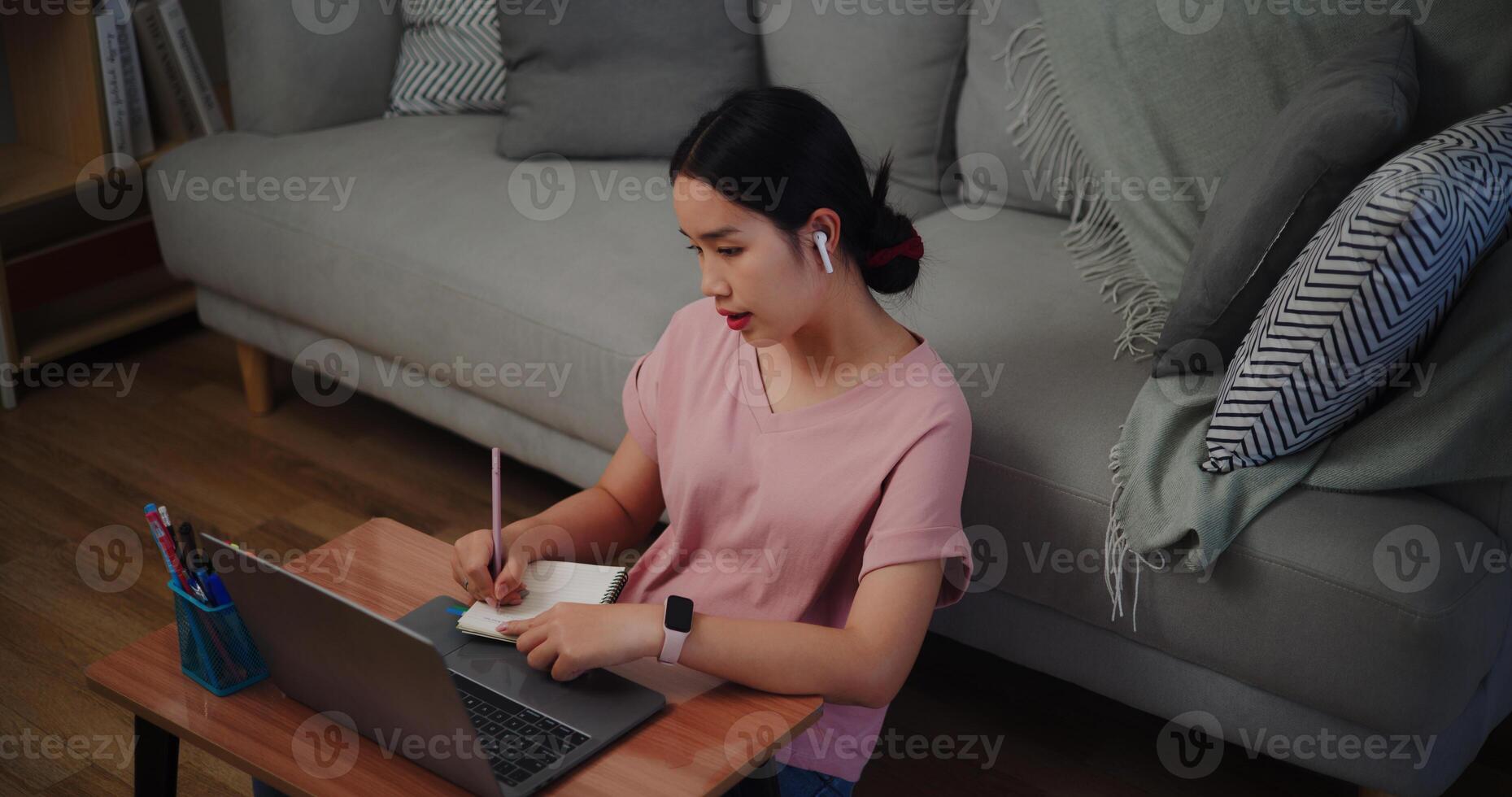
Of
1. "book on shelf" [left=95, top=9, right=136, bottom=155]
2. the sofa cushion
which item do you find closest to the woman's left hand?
the sofa cushion

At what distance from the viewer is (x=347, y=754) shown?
0.96 metres

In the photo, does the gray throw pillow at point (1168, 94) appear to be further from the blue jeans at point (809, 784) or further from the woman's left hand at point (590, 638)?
the woman's left hand at point (590, 638)

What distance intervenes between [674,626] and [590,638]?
0.21ft

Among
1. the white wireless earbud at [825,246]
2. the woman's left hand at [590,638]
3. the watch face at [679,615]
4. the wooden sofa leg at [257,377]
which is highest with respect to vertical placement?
the white wireless earbud at [825,246]

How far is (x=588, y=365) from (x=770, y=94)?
72cm

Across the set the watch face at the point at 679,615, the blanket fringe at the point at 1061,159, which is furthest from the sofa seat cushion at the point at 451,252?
the watch face at the point at 679,615

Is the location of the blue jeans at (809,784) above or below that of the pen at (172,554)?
below

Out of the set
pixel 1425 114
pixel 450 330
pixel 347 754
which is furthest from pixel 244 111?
pixel 1425 114

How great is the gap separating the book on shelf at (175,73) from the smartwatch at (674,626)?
6.81ft

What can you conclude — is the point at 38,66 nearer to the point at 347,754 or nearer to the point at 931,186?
the point at 931,186

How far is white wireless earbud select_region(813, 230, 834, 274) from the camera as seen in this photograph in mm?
1161

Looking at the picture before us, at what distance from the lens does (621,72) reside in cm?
221

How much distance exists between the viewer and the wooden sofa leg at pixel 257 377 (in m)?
2.43

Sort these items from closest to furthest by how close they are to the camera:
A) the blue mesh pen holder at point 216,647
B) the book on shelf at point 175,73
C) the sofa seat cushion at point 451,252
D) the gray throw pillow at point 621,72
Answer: the blue mesh pen holder at point 216,647 < the sofa seat cushion at point 451,252 < the gray throw pillow at point 621,72 < the book on shelf at point 175,73
